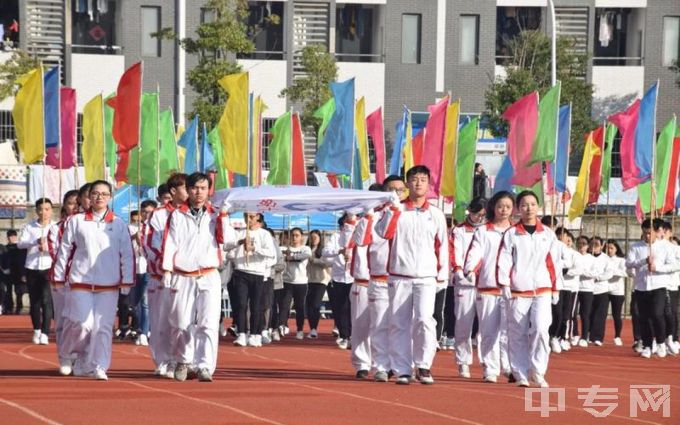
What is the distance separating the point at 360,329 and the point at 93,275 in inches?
109

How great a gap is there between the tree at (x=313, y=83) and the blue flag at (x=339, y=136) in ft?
53.5

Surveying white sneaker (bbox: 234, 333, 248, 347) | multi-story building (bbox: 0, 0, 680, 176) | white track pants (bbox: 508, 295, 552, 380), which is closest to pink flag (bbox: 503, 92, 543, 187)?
white sneaker (bbox: 234, 333, 248, 347)

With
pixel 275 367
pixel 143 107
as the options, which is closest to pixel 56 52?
pixel 143 107

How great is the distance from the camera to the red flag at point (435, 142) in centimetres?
2725

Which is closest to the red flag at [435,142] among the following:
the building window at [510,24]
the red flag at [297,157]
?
the red flag at [297,157]

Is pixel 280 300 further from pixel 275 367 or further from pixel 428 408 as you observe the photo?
pixel 428 408

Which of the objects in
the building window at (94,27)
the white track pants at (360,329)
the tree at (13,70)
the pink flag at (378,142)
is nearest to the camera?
the white track pants at (360,329)

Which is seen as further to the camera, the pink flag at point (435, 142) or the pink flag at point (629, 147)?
the pink flag at point (435, 142)

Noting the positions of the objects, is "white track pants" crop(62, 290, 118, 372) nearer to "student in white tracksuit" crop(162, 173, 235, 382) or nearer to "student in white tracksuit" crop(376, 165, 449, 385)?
"student in white tracksuit" crop(162, 173, 235, 382)

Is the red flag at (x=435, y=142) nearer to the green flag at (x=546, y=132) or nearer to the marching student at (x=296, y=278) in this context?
the green flag at (x=546, y=132)

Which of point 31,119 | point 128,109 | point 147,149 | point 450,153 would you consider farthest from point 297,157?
point 31,119

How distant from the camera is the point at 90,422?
11.9 m

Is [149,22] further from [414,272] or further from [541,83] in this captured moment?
[414,272]

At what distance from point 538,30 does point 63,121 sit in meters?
23.9
